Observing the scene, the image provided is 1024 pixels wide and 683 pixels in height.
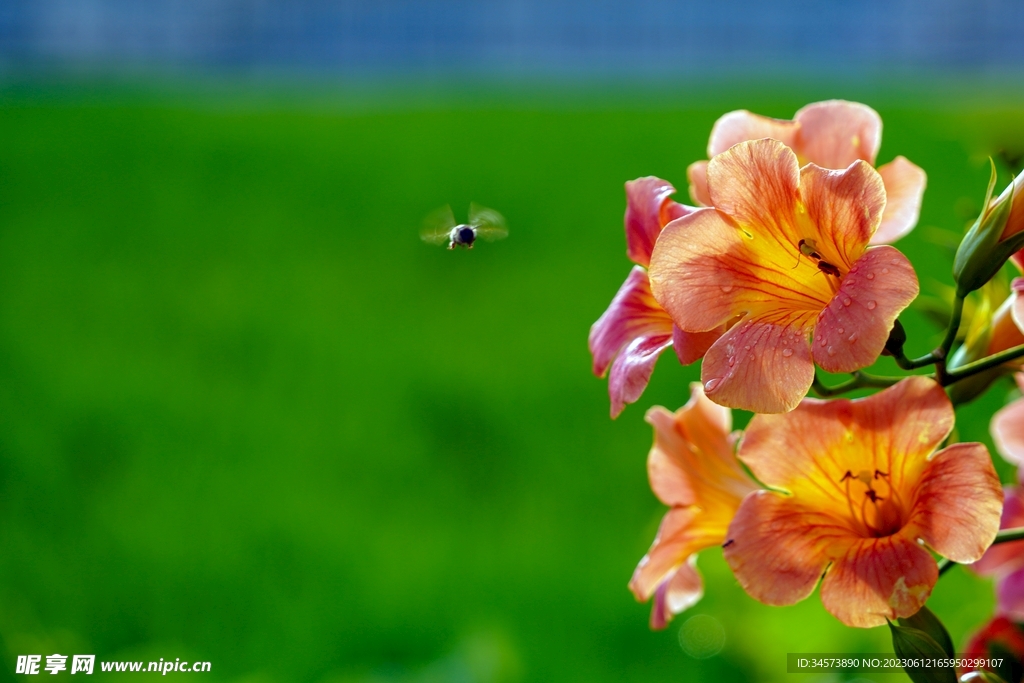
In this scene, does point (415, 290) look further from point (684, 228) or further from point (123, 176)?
point (684, 228)

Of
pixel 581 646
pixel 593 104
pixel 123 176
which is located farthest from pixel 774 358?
pixel 593 104

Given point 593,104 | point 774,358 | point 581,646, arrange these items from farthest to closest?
point 593,104
point 581,646
point 774,358

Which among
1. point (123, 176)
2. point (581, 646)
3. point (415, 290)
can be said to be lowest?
point (581, 646)

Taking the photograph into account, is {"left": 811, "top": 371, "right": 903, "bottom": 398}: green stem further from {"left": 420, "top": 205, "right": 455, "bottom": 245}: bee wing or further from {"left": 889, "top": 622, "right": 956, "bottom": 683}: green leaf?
{"left": 420, "top": 205, "right": 455, "bottom": 245}: bee wing

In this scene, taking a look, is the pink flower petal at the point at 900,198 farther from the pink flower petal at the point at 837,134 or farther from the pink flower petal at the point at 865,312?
the pink flower petal at the point at 865,312

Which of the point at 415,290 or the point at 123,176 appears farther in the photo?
the point at 123,176

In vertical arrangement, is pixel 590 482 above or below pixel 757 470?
above
